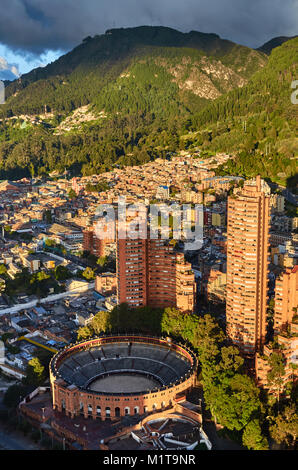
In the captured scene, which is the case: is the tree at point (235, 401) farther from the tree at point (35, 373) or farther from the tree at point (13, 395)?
the tree at point (13, 395)

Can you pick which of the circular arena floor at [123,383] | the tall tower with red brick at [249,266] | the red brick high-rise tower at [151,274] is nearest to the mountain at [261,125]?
the red brick high-rise tower at [151,274]

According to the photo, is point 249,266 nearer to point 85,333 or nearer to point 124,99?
point 85,333

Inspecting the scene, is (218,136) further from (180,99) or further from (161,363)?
(161,363)

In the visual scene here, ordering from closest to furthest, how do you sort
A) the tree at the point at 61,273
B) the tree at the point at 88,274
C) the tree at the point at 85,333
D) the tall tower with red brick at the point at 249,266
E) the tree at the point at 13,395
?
the tree at the point at 13,395
the tall tower with red brick at the point at 249,266
the tree at the point at 85,333
the tree at the point at 88,274
the tree at the point at 61,273

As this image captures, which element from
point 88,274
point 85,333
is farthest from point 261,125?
point 85,333

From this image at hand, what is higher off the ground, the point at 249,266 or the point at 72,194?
the point at 72,194
